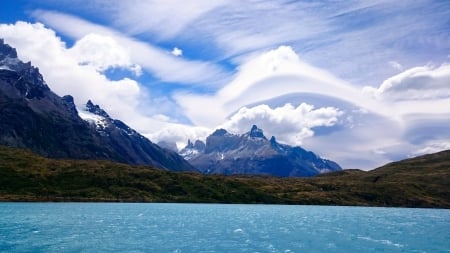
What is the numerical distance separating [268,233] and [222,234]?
38.3ft

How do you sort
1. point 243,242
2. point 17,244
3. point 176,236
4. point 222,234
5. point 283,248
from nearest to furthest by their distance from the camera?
point 17,244
point 283,248
point 243,242
point 176,236
point 222,234

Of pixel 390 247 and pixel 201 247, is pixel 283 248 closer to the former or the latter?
pixel 201 247

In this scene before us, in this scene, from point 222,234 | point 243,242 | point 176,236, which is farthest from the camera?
point 222,234

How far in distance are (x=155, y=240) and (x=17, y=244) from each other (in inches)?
910

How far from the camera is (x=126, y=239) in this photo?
8494cm

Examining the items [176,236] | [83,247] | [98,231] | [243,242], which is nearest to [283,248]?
[243,242]

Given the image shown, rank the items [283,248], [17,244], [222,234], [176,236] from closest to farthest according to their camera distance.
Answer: [17,244]
[283,248]
[176,236]
[222,234]

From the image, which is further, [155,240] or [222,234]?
[222,234]

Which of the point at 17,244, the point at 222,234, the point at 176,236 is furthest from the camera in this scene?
the point at 222,234

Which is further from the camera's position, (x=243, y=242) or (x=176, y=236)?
(x=176, y=236)

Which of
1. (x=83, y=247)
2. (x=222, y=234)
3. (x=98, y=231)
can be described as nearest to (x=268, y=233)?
(x=222, y=234)

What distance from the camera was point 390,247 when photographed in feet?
278

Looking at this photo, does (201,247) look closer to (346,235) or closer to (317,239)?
(317,239)

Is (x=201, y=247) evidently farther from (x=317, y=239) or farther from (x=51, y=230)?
(x=51, y=230)
